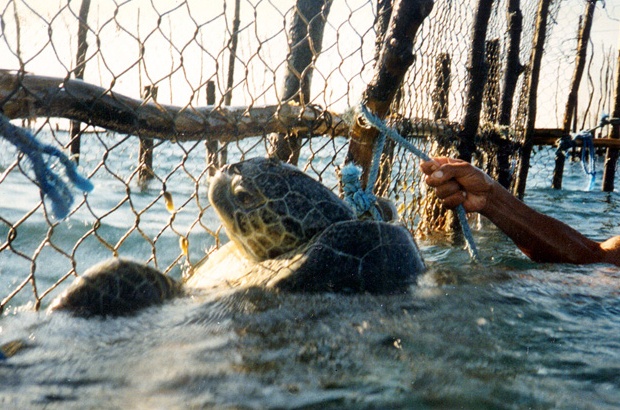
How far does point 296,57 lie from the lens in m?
3.34

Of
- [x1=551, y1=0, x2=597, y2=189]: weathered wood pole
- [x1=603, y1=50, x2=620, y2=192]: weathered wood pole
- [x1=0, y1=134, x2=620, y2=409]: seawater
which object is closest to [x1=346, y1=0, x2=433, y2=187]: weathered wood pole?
[x1=0, y1=134, x2=620, y2=409]: seawater

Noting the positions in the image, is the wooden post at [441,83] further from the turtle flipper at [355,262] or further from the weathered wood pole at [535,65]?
the weathered wood pole at [535,65]

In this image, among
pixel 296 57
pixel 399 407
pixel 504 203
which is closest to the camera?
pixel 399 407

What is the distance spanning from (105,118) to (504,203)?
209 centimetres

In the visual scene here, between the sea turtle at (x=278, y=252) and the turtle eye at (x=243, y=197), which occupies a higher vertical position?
the turtle eye at (x=243, y=197)

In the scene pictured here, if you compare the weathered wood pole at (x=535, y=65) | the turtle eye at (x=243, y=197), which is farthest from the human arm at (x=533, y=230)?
the weathered wood pole at (x=535, y=65)

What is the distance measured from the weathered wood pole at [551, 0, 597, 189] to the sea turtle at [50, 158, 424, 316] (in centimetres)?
1026

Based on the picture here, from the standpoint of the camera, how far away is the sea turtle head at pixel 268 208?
2.04 meters

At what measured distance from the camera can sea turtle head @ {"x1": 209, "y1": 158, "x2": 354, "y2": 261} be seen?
204 centimetres

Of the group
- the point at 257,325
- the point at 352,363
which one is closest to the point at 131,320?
the point at 257,325

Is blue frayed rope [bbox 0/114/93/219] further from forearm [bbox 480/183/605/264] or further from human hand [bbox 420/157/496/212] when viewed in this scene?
forearm [bbox 480/183/605/264]

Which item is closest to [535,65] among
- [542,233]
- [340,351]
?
[542,233]

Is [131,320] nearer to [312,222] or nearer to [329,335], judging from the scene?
[329,335]

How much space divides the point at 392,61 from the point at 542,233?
139 centimetres
